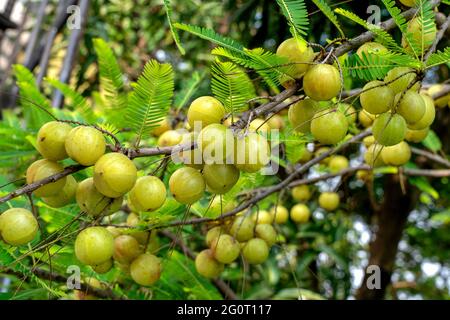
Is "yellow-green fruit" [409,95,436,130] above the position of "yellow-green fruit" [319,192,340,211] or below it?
below

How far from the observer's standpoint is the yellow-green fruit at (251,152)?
0.69 meters

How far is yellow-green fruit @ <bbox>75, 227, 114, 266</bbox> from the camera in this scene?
2.50 ft

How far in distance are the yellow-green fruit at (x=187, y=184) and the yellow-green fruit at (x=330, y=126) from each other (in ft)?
0.61

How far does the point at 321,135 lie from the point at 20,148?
2.88 ft

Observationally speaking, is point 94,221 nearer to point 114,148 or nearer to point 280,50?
point 114,148

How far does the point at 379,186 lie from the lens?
98.4 inches

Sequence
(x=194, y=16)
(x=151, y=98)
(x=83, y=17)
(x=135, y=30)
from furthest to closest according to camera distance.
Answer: (x=135, y=30) → (x=194, y=16) → (x=83, y=17) → (x=151, y=98)

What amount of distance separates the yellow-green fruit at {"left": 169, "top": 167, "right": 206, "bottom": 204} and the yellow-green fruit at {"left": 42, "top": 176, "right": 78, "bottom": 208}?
0.17 meters

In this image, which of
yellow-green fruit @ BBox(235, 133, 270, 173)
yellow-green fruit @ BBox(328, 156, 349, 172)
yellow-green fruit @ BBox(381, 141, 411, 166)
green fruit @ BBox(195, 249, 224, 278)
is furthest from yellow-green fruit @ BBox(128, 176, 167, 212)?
yellow-green fruit @ BBox(328, 156, 349, 172)

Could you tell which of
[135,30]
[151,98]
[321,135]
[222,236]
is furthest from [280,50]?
[135,30]

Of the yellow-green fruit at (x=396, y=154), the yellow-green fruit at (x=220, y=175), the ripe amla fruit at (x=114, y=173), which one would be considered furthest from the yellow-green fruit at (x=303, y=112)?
the yellow-green fruit at (x=396, y=154)

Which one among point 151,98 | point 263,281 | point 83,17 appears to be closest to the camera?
point 151,98

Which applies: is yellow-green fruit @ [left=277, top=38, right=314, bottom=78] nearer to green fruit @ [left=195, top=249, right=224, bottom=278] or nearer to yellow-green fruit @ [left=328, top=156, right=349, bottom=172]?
green fruit @ [left=195, top=249, right=224, bottom=278]
